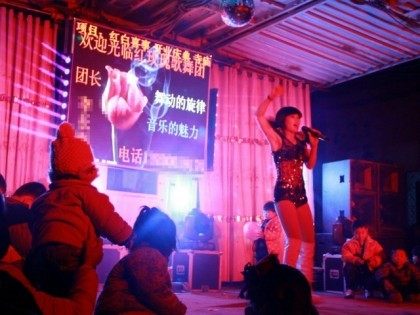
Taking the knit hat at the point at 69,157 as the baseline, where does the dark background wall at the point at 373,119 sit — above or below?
above

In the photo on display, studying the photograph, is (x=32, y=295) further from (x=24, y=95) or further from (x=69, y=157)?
(x=24, y=95)

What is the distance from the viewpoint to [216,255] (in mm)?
8227

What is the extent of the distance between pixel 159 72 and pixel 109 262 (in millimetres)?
2883

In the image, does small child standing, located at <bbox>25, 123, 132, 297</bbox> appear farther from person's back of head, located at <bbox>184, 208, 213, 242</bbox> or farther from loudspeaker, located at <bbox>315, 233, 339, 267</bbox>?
loudspeaker, located at <bbox>315, 233, 339, 267</bbox>

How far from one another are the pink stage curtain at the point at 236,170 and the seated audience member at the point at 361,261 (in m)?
1.78

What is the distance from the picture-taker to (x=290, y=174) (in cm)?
499

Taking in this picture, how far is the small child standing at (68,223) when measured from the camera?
2.26 meters

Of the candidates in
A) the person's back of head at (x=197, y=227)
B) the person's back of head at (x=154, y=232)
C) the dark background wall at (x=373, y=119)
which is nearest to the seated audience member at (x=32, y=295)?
the person's back of head at (x=154, y=232)

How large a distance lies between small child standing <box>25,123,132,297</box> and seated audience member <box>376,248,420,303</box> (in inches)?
219

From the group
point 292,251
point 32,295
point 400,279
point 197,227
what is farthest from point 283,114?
point 32,295

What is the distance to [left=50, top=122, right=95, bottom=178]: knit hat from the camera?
2906mm

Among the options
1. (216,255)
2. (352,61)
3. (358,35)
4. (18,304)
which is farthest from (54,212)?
(352,61)

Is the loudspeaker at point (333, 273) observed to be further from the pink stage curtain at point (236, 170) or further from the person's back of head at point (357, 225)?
the pink stage curtain at point (236, 170)

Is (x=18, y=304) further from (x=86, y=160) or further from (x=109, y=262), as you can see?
(x=109, y=262)
